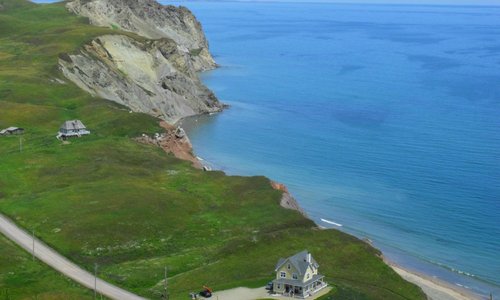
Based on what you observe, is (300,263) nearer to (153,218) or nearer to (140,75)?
(153,218)

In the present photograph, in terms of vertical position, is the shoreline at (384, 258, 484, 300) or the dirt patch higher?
the dirt patch

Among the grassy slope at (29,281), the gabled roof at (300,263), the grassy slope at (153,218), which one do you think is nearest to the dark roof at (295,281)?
the gabled roof at (300,263)

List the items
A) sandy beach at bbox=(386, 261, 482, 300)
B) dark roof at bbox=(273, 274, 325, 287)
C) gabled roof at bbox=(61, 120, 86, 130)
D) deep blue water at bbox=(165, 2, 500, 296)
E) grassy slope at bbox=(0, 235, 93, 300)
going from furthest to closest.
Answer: gabled roof at bbox=(61, 120, 86, 130) → deep blue water at bbox=(165, 2, 500, 296) → sandy beach at bbox=(386, 261, 482, 300) → dark roof at bbox=(273, 274, 325, 287) → grassy slope at bbox=(0, 235, 93, 300)

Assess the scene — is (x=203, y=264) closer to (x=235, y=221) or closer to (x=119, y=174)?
(x=235, y=221)

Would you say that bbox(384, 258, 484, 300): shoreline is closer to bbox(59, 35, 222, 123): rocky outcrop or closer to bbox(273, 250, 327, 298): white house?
bbox(273, 250, 327, 298): white house

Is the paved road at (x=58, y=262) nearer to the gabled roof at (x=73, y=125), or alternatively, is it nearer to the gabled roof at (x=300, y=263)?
the gabled roof at (x=300, y=263)

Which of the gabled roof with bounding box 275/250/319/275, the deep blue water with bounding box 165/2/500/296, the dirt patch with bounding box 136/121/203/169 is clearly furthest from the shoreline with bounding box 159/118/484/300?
the dirt patch with bounding box 136/121/203/169

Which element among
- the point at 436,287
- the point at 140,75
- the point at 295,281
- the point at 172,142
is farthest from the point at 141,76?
the point at 295,281

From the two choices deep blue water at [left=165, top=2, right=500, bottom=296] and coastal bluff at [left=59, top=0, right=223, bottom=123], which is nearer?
deep blue water at [left=165, top=2, right=500, bottom=296]
